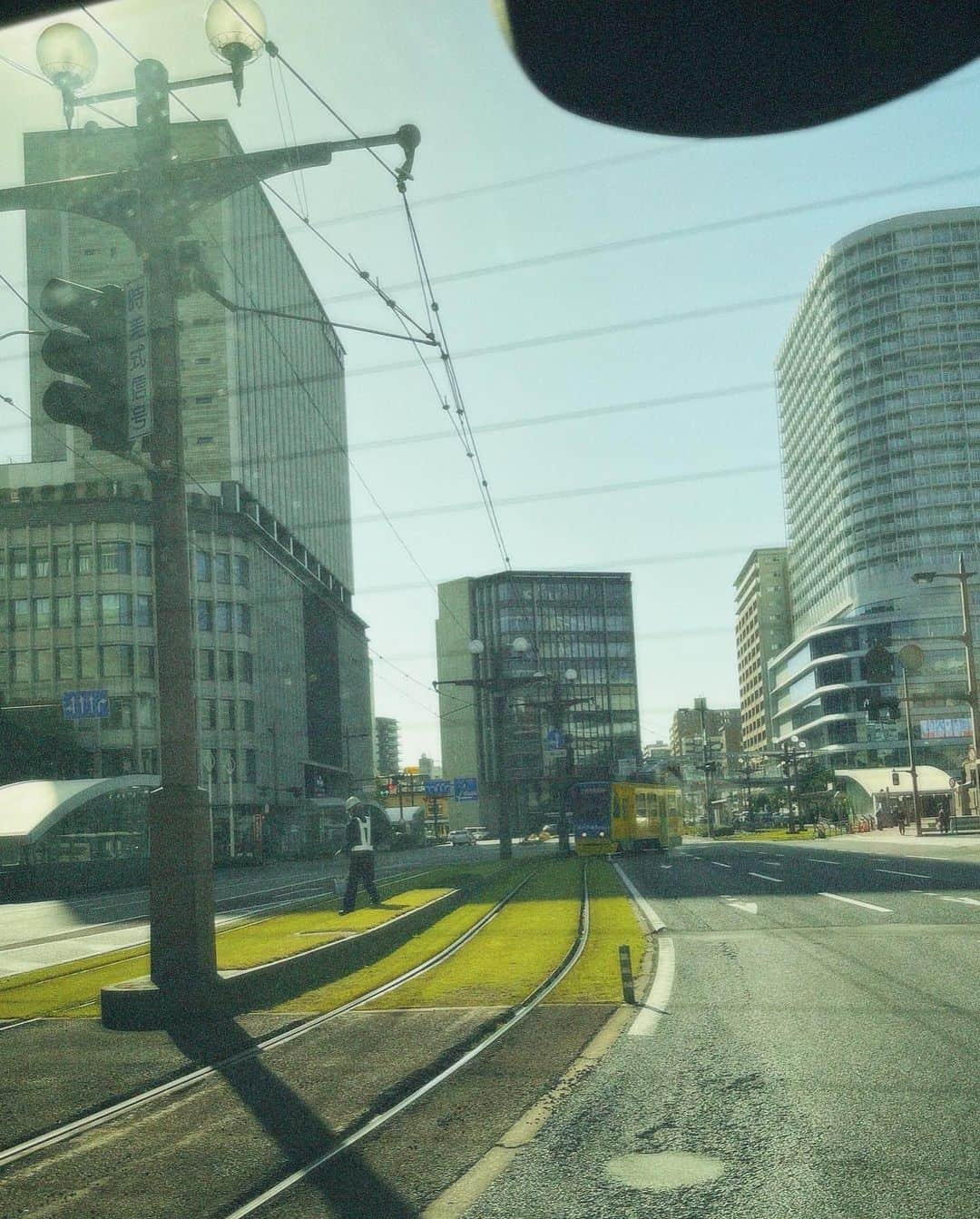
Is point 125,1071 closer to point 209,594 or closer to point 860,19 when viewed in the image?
point 860,19

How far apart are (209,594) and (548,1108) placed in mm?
80516

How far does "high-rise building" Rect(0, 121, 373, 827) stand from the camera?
79000 mm

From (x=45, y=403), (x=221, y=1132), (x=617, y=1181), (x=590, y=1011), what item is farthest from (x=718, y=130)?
(x=590, y=1011)

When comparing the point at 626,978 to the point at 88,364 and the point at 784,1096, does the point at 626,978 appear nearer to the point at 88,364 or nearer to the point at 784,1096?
the point at 784,1096

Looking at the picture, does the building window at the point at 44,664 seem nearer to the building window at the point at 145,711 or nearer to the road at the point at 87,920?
the building window at the point at 145,711

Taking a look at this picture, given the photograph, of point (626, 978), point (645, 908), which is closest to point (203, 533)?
point (645, 908)

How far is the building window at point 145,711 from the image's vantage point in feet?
265

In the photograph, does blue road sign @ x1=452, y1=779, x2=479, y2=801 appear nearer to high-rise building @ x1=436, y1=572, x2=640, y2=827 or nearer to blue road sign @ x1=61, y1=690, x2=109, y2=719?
high-rise building @ x1=436, y1=572, x2=640, y2=827

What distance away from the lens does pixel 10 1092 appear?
7.80 metres

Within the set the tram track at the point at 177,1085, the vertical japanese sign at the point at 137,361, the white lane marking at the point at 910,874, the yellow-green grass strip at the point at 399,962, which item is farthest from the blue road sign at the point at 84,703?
the vertical japanese sign at the point at 137,361

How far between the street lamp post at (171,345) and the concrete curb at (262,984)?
159 mm

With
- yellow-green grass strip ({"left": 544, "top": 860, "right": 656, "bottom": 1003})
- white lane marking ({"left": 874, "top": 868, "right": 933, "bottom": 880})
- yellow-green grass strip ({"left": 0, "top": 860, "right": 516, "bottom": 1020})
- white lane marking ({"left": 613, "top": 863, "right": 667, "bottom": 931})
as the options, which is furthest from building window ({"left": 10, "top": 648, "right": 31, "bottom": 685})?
white lane marking ({"left": 874, "top": 868, "right": 933, "bottom": 880})

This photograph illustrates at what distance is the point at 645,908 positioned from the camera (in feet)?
69.9

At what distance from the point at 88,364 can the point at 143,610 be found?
240 feet
